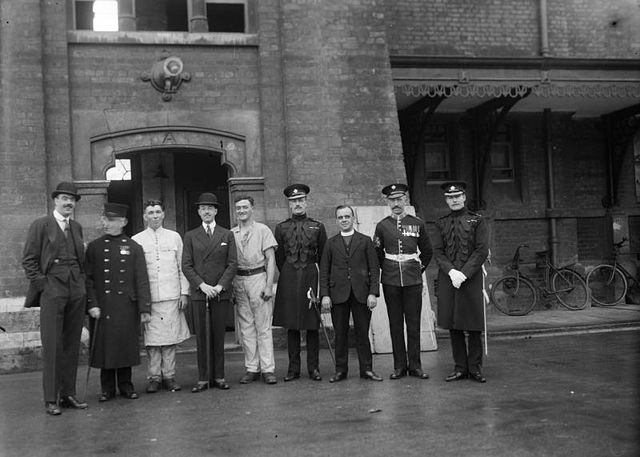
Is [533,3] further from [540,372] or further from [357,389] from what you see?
[357,389]

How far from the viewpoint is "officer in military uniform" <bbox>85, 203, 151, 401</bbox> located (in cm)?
706

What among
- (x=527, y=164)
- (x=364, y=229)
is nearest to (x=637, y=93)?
(x=527, y=164)

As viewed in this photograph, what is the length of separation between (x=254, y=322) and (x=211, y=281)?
70 centimetres

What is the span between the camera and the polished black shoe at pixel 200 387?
288 inches

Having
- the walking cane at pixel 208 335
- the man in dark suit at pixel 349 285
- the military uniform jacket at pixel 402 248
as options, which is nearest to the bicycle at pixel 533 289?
the military uniform jacket at pixel 402 248

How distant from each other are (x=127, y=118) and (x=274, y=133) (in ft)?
6.37

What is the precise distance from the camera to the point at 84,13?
10.9 m

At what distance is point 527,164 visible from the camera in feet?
46.7

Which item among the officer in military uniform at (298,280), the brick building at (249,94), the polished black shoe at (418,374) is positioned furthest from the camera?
the brick building at (249,94)

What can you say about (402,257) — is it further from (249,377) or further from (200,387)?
(200,387)

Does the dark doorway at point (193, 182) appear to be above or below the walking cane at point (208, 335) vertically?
above

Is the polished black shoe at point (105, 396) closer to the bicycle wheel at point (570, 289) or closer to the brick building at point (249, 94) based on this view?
the brick building at point (249, 94)

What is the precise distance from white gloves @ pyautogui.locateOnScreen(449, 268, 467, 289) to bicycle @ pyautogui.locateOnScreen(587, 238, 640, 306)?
302 inches

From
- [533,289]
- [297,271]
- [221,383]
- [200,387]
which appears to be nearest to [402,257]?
[297,271]
